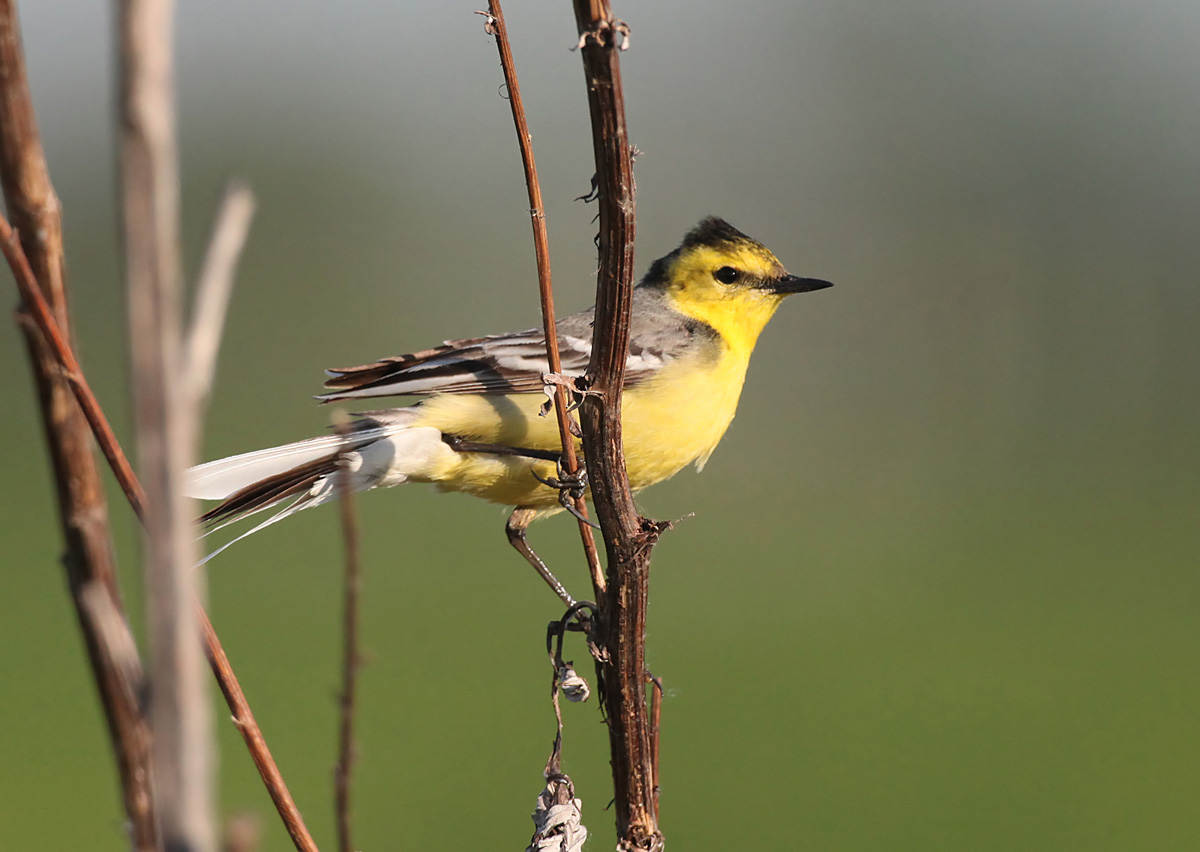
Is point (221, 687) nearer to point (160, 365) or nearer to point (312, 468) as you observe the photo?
point (160, 365)

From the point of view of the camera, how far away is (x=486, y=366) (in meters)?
4.31

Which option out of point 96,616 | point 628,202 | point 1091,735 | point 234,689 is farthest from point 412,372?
point 1091,735

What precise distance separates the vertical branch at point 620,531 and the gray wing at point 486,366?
207cm

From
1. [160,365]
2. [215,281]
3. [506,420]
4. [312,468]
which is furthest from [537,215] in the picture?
[506,420]

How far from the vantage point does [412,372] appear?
13.8ft

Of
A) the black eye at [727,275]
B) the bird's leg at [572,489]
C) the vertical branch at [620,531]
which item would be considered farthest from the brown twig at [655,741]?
the black eye at [727,275]

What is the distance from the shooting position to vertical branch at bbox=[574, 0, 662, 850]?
1646 millimetres

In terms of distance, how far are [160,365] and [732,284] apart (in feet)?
16.2

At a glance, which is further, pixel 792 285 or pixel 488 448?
pixel 792 285

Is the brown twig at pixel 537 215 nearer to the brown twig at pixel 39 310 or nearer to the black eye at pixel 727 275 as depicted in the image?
the brown twig at pixel 39 310

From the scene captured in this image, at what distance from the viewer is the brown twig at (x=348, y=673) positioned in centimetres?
112

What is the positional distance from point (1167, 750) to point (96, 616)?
13382 mm

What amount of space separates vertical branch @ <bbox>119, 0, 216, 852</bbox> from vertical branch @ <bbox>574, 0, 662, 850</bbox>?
112 centimetres

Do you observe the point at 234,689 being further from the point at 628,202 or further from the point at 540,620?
the point at 540,620
